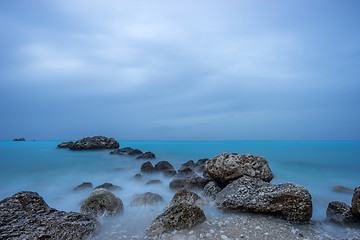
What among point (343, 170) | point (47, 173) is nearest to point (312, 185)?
point (343, 170)

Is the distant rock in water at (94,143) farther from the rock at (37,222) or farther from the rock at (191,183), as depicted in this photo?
the rock at (37,222)

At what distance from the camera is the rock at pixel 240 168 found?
6.03 metres

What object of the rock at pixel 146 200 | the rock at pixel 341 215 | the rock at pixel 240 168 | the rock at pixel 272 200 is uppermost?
the rock at pixel 240 168

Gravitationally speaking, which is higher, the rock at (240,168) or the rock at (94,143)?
the rock at (240,168)

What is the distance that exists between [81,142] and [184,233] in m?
24.9

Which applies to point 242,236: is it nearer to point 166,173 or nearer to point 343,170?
point 166,173

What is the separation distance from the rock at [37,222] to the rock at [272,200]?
10.6 feet

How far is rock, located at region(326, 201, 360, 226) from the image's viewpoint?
14.6 feet

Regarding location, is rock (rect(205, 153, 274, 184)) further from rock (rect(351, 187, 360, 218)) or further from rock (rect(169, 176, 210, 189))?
rock (rect(351, 187, 360, 218))

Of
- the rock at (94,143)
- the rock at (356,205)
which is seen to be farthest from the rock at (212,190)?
the rock at (94,143)

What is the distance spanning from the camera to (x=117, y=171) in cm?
1209

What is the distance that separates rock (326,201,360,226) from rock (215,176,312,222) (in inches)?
32.8

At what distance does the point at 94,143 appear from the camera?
2550cm

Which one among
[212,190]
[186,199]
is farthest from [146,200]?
[212,190]
